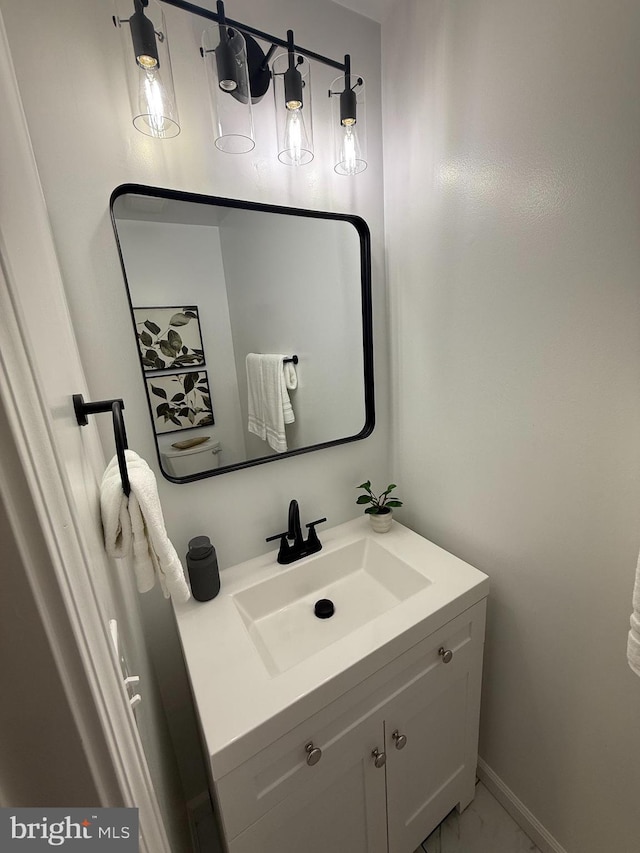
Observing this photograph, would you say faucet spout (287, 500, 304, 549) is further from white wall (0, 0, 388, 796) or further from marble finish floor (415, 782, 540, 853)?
marble finish floor (415, 782, 540, 853)

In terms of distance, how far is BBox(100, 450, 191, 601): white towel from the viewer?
0.54 meters

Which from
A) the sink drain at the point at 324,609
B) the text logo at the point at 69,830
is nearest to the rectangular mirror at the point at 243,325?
the sink drain at the point at 324,609

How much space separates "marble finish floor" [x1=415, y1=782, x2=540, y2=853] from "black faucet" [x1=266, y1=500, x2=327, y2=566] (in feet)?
3.21

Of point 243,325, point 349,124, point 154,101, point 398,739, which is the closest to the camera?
point 154,101

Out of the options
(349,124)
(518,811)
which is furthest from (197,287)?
(518,811)

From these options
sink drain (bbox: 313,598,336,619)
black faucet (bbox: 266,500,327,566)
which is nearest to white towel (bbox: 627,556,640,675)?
sink drain (bbox: 313,598,336,619)

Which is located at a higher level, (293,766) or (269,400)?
(269,400)

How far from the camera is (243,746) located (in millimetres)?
655

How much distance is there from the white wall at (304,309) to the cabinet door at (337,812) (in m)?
0.78

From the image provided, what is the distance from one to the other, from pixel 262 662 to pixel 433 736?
0.59m

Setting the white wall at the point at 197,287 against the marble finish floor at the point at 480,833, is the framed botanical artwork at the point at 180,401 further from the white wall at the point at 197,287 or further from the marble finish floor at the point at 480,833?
the marble finish floor at the point at 480,833

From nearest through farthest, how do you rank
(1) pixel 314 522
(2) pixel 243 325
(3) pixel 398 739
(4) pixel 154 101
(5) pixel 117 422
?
1. (5) pixel 117 422
2. (4) pixel 154 101
3. (3) pixel 398 739
4. (2) pixel 243 325
5. (1) pixel 314 522

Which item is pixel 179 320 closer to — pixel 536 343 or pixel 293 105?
pixel 293 105

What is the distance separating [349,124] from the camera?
3.27 feet
